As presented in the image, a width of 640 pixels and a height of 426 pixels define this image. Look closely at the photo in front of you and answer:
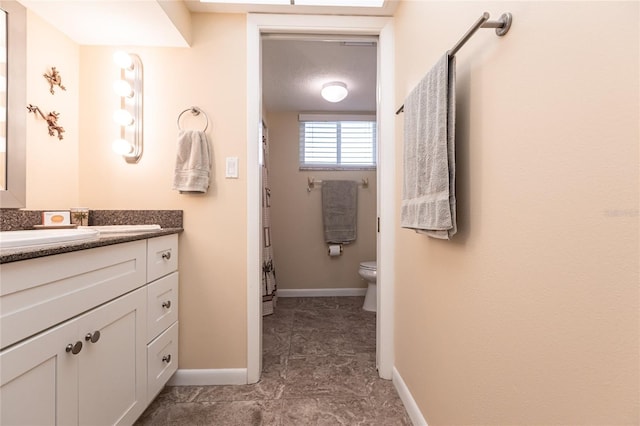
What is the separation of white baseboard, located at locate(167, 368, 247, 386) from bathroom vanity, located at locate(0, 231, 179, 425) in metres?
0.20

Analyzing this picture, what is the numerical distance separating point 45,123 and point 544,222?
2048 mm

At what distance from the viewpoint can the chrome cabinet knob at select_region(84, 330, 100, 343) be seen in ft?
3.25

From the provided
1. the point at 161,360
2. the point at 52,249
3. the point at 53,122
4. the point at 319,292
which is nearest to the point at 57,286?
the point at 52,249

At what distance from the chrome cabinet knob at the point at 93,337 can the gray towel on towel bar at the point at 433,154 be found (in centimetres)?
116

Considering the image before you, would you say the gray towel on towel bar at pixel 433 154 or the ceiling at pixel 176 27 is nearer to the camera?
the gray towel on towel bar at pixel 433 154

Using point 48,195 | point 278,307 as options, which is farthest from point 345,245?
point 48,195

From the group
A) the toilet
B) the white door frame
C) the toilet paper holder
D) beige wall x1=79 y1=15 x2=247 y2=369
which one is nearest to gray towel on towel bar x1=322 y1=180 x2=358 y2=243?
the toilet paper holder

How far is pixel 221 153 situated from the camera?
1.70 meters

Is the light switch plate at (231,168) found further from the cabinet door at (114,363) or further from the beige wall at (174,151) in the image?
the cabinet door at (114,363)

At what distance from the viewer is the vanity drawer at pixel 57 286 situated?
0.74 meters

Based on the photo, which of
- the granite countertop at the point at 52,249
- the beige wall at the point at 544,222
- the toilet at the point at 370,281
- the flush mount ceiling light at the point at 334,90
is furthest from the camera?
the toilet at the point at 370,281

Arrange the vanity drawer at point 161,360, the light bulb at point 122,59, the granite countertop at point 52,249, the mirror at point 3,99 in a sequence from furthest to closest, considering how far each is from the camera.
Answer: the light bulb at point 122,59
the vanity drawer at point 161,360
the mirror at point 3,99
the granite countertop at point 52,249

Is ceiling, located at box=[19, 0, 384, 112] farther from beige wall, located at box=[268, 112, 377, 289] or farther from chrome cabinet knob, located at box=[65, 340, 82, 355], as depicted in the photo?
chrome cabinet knob, located at box=[65, 340, 82, 355]

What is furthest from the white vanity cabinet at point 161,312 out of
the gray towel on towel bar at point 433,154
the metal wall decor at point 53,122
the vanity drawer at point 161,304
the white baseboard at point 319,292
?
the white baseboard at point 319,292
